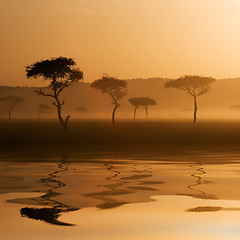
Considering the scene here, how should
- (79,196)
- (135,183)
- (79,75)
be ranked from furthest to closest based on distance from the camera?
1. (79,75)
2. (135,183)
3. (79,196)

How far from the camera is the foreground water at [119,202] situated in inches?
475

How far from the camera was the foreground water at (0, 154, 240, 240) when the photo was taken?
12.1 m

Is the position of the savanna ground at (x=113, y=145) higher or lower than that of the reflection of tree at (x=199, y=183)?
higher

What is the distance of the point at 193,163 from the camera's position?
29.0 meters

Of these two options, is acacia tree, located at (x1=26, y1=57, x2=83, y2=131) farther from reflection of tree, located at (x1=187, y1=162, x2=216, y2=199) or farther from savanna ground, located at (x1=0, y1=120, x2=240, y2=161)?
reflection of tree, located at (x1=187, y1=162, x2=216, y2=199)

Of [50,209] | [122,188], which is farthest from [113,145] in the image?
[50,209]

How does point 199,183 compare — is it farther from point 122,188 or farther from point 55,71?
point 55,71

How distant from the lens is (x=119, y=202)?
15.9 meters

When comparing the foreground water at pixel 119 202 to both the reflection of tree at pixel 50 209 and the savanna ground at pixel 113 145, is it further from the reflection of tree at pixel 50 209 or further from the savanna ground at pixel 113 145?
the savanna ground at pixel 113 145

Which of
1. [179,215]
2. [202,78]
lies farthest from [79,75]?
[179,215]

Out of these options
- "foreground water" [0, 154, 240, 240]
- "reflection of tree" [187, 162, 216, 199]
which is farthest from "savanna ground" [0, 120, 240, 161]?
"foreground water" [0, 154, 240, 240]

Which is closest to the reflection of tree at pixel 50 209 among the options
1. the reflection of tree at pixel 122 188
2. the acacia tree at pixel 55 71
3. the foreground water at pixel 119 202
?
the foreground water at pixel 119 202

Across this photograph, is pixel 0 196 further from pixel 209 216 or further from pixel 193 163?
pixel 193 163

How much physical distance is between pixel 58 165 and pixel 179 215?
47.0ft
